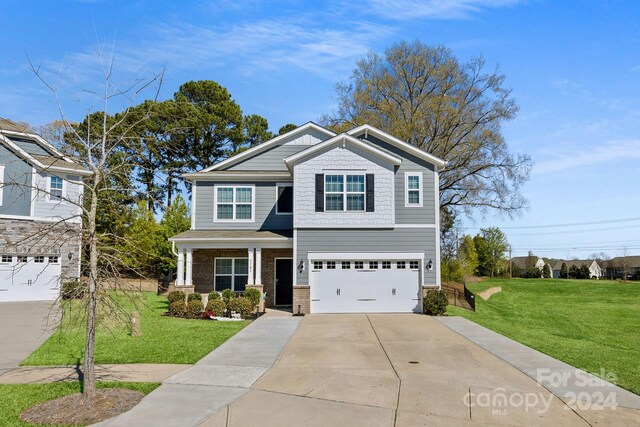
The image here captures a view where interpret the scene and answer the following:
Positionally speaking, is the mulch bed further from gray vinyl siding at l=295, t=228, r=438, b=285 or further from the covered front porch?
the covered front porch

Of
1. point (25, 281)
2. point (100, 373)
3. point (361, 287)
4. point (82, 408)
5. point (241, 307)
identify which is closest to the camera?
point (82, 408)

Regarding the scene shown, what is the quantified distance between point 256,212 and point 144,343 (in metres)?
10.6

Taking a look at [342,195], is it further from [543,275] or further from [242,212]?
[543,275]

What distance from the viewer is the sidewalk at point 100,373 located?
915cm

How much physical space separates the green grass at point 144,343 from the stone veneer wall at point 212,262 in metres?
5.18

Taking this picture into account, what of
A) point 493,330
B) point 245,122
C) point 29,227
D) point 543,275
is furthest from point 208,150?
point 543,275

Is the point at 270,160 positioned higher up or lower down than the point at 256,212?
higher up

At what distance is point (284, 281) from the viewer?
22391 mm

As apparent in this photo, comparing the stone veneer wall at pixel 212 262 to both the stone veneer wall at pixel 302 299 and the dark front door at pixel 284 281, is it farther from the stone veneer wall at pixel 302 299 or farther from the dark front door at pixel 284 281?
the stone veneer wall at pixel 302 299

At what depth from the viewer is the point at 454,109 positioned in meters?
32.3

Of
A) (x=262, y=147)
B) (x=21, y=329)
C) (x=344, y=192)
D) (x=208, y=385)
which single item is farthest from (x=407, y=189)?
(x=21, y=329)

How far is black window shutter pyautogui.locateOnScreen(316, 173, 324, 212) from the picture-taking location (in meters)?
19.6

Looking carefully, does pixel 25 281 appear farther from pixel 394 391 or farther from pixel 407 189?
pixel 394 391

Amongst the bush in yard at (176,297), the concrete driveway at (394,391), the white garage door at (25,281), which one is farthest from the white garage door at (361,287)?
the white garage door at (25,281)
